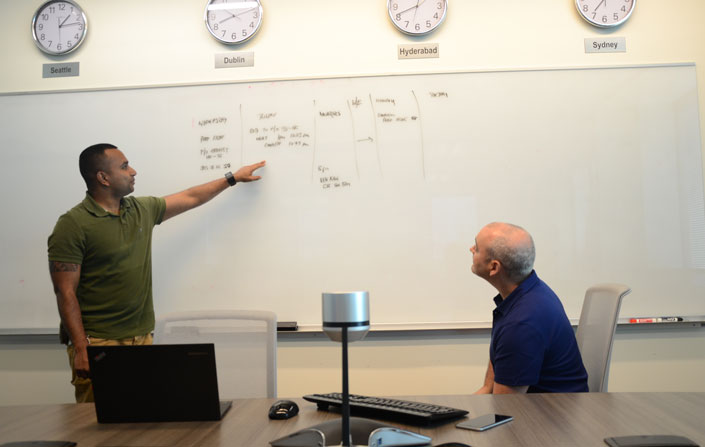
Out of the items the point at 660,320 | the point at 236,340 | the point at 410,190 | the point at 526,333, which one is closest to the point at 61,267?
the point at 236,340

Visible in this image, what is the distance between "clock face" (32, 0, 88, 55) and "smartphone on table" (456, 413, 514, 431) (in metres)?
3.06

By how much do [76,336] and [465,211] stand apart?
2.00 meters

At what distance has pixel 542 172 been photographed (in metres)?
3.09

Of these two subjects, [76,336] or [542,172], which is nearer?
[76,336]

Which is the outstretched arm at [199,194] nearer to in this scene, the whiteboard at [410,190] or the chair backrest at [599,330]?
the whiteboard at [410,190]

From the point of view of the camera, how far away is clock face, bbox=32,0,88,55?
130 inches

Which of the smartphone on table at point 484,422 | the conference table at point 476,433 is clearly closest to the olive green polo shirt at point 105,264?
the conference table at point 476,433

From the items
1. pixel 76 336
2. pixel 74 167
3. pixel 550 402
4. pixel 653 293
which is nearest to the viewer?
pixel 550 402

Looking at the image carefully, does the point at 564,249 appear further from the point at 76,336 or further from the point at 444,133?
the point at 76,336

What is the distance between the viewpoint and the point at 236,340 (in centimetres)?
215

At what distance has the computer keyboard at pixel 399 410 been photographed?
4.46 ft

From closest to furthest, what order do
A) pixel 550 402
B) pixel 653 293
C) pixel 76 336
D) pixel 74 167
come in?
1. pixel 550 402
2. pixel 76 336
3. pixel 653 293
4. pixel 74 167

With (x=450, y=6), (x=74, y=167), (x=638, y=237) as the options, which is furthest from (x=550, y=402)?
(x=74, y=167)

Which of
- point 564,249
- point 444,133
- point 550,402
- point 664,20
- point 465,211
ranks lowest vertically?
point 550,402
